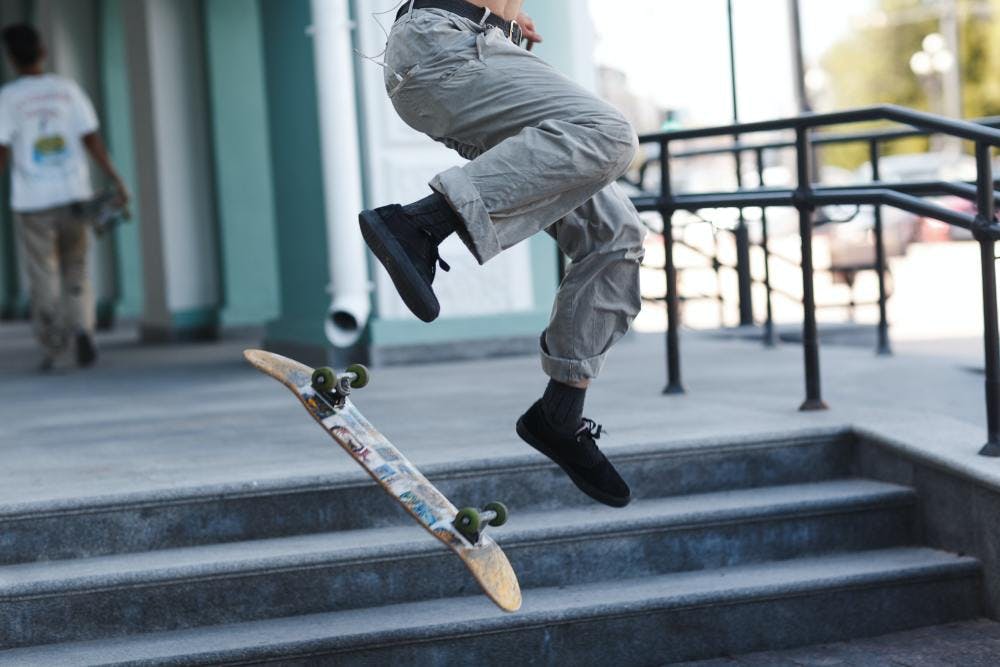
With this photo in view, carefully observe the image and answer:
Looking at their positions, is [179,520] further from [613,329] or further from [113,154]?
[113,154]

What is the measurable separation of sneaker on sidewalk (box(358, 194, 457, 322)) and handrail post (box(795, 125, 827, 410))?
82.4 inches

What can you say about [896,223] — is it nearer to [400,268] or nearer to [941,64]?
[400,268]

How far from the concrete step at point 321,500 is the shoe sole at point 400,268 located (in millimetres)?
1101

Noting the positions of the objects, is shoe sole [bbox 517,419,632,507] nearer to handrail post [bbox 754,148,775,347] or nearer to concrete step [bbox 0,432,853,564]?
concrete step [bbox 0,432,853,564]

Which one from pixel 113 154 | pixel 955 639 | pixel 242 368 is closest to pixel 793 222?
pixel 113 154

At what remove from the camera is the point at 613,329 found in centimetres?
357

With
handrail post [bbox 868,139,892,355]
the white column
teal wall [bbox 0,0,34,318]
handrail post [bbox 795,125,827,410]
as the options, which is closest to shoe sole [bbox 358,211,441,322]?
handrail post [bbox 795,125,827,410]

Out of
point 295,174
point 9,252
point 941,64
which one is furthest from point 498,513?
point 941,64

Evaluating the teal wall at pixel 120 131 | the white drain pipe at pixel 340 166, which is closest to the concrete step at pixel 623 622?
the white drain pipe at pixel 340 166

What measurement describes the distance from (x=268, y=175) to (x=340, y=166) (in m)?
3.30

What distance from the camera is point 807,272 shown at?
5000 mm

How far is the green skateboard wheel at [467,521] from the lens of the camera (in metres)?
3.36

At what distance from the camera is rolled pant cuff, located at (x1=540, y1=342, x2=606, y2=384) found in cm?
354

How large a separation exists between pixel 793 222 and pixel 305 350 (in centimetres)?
2275
